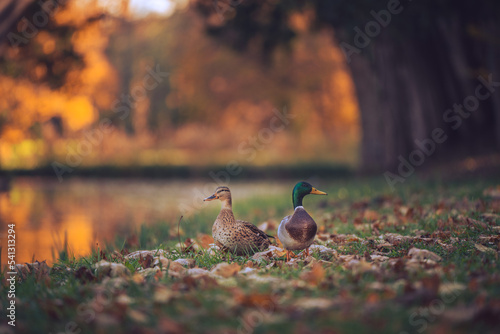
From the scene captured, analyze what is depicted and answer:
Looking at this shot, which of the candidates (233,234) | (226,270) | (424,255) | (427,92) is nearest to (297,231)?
(233,234)

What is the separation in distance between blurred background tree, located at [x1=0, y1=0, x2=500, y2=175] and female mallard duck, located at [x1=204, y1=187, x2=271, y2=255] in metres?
5.03

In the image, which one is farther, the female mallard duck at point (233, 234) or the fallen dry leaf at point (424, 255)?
the female mallard duck at point (233, 234)

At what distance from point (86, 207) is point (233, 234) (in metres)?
9.70

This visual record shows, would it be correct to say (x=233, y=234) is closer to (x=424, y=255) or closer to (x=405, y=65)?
(x=424, y=255)

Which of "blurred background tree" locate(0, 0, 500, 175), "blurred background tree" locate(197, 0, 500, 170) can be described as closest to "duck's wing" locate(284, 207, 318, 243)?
"blurred background tree" locate(0, 0, 500, 175)

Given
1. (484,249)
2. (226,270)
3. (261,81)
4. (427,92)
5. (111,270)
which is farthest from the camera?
(261,81)

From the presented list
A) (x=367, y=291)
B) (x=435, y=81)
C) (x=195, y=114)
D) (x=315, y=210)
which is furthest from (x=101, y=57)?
(x=367, y=291)

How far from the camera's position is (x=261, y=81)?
26.3m

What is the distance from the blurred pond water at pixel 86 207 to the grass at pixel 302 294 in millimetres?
1724

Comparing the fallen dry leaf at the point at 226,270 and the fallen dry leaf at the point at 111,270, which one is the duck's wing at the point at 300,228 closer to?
the fallen dry leaf at the point at 226,270

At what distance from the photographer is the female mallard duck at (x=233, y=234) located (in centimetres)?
470

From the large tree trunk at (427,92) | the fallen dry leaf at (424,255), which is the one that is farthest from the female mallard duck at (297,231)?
the large tree trunk at (427,92)

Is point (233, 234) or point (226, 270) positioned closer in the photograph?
point (226, 270)

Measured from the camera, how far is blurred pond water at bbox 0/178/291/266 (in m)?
8.32
